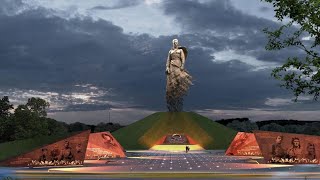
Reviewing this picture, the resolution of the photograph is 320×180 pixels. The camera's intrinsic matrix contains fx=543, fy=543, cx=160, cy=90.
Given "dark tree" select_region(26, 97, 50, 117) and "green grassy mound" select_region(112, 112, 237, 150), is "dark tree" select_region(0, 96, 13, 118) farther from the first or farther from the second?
"green grassy mound" select_region(112, 112, 237, 150)

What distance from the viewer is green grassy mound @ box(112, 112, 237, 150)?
82188mm

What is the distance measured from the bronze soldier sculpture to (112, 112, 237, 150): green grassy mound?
2.21 m

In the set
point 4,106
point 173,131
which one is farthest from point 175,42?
point 4,106

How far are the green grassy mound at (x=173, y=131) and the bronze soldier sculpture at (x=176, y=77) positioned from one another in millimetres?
2212

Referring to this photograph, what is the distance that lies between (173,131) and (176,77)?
328 inches

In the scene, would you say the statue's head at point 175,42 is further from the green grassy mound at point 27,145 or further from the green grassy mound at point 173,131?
the green grassy mound at point 27,145

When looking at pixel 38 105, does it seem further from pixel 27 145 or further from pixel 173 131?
pixel 27 145

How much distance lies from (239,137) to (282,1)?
1562 inches

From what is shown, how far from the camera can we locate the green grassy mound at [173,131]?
3236 inches

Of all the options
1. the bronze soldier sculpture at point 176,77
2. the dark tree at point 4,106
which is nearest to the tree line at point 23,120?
the dark tree at point 4,106

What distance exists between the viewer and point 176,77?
275 ft

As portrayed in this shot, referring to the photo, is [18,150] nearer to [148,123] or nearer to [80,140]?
[80,140]

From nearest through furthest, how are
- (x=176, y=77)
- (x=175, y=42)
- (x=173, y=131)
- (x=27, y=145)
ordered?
(x=27, y=145) < (x=175, y=42) < (x=173, y=131) < (x=176, y=77)

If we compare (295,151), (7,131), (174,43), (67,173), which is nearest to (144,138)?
(174,43)
